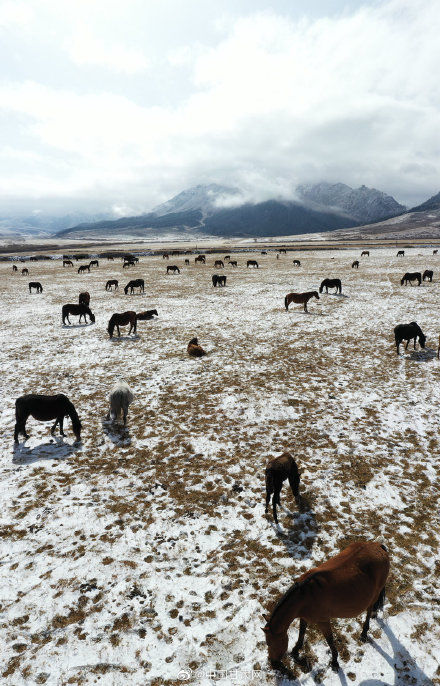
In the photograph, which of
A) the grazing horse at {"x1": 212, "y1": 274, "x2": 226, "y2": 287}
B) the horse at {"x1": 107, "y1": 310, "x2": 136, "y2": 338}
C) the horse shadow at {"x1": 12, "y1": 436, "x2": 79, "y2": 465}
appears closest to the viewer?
the horse shadow at {"x1": 12, "y1": 436, "x2": 79, "y2": 465}

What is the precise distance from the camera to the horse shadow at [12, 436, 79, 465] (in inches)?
334

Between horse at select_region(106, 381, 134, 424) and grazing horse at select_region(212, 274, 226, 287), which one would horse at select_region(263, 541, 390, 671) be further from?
grazing horse at select_region(212, 274, 226, 287)

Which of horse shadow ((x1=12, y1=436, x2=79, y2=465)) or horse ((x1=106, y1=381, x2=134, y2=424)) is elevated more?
horse ((x1=106, y1=381, x2=134, y2=424))

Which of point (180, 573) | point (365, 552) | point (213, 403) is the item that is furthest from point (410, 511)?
point (213, 403)

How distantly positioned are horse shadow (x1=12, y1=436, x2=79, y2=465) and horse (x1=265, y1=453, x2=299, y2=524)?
556 cm

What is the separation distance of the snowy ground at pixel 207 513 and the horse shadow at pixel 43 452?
0.06 meters

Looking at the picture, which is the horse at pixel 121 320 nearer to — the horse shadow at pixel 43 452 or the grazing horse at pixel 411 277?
the horse shadow at pixel 43 452

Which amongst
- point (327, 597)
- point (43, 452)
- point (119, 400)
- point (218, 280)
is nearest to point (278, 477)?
point (327, 597)

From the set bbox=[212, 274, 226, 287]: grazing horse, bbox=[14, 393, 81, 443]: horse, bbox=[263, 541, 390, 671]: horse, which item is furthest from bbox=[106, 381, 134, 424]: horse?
bbox=[212, 274, 226, 287]: grazing horse

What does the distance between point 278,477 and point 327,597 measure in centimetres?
258

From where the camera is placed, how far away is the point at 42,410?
902 cm

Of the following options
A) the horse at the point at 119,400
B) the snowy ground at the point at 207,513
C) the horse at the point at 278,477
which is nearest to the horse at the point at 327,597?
the snowy ground at the point at 207,513

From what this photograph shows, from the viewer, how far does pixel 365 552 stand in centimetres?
453

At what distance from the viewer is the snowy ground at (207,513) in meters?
4.50
